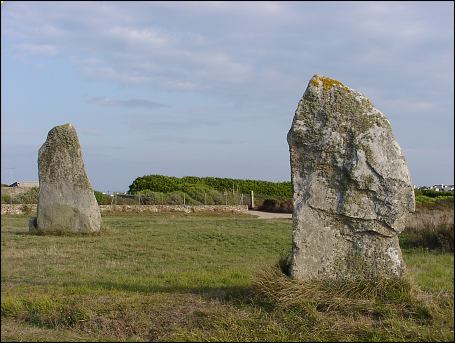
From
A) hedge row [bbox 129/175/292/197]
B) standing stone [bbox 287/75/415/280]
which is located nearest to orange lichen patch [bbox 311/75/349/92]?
standing stone [bbox 287/75/415/280]

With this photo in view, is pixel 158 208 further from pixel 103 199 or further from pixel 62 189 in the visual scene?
pixel 62 189

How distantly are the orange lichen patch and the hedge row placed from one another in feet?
118

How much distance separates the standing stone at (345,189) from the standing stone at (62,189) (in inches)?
416

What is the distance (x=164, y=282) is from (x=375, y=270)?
3.65m

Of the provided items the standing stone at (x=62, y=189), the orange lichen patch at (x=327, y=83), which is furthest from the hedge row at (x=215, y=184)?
the orange lichen patch at (x=327, y=83)

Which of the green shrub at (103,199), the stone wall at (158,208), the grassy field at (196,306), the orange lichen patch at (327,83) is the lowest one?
the grassy field at (196,306)

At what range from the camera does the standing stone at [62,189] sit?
17.7 m

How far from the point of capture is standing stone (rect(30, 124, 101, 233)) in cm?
1766

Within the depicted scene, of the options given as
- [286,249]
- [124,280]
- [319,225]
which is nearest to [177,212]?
[286,249]

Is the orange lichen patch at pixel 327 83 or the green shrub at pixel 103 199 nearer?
the orange lichen patch at pixel 327 83

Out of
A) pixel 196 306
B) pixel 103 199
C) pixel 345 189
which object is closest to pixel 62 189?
pixel 196 306

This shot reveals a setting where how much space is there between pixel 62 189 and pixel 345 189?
11.2 metres

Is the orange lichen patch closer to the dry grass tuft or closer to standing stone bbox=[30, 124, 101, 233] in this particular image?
the dry grass tuft

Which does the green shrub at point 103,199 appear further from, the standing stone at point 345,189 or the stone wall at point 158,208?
the standing stone at point 345,189
